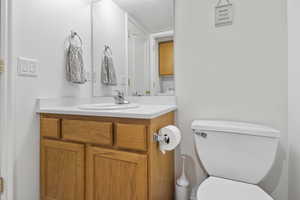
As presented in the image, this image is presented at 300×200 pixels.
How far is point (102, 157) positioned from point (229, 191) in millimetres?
726

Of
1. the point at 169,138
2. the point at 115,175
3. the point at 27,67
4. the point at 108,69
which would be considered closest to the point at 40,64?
the point at 27,67

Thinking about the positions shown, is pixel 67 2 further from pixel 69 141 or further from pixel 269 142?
pixel 269 142

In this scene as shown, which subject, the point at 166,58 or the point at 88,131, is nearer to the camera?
the point at 88,131

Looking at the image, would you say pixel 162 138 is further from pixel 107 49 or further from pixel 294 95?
pixel 107 49

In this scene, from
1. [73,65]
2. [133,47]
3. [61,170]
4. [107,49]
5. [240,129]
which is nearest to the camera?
[240,129]

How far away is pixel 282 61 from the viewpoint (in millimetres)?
1162

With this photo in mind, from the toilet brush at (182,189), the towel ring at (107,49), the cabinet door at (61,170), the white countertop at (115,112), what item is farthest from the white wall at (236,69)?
the cabinet door at (61,170)

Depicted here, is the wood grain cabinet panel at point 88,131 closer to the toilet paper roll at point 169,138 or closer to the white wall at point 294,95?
the toilet paper roll at point 169,138

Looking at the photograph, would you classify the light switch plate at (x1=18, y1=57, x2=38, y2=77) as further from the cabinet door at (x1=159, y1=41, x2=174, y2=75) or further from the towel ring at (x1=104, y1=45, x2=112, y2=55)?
the cabinet door at (x1=159, y1=41, x2=174, y2=75)

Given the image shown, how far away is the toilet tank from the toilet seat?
0.24ft

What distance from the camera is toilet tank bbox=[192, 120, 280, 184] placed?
1.01 metres

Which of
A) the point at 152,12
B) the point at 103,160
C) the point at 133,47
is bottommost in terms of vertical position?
the point at 103,160

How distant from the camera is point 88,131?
3.58 ft

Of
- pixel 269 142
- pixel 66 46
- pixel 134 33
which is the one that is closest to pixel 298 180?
pixel 269 142
